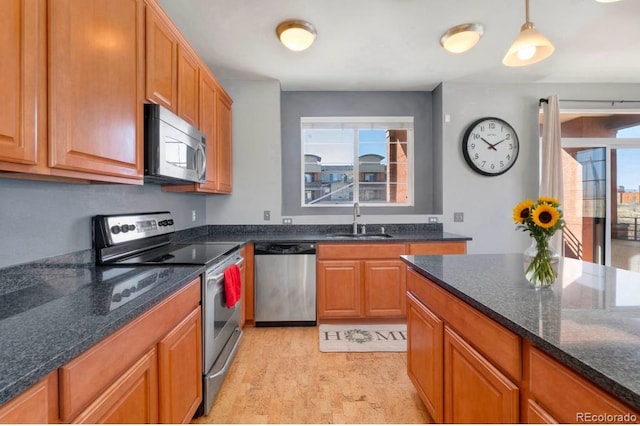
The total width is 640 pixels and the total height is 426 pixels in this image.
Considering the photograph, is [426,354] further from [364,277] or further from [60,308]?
[60,308]

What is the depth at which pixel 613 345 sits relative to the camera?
27.4 inches

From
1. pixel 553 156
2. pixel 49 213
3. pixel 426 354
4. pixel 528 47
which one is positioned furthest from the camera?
pixel 553 156

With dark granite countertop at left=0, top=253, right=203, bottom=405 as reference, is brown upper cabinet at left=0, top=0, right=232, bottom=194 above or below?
above

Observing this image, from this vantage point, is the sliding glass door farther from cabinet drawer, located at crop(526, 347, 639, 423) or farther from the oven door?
the oven door

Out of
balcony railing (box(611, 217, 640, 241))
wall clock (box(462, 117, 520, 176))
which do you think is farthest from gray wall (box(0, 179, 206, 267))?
balcony railing (box(611, 217, 640, 241))

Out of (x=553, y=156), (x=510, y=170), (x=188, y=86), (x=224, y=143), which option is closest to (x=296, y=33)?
(x=188, y=86)

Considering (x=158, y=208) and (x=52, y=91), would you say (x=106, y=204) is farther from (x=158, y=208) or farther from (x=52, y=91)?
(x=52, y=91)

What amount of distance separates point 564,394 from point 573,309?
34 centimetres

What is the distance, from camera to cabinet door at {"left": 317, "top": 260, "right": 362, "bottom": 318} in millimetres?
2844

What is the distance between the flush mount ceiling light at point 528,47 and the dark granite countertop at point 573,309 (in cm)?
123

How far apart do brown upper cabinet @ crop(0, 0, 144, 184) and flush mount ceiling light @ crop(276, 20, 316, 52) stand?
1.05 m

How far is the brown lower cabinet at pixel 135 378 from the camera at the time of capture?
71 centimetres

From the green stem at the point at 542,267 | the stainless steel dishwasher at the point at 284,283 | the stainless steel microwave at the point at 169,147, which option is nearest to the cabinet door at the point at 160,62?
the stainless steel microwave at the point at 169,147

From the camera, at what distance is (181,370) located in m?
1.39
